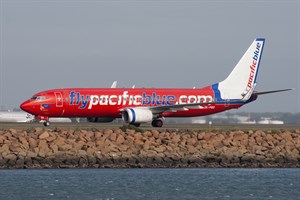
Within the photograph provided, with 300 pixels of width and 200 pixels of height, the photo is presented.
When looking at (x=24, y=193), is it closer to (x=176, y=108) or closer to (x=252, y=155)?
(x=252, y=155)

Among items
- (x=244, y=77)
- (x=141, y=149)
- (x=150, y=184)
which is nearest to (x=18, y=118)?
(x=244, y=77)

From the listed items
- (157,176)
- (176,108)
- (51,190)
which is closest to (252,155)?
(157,176)

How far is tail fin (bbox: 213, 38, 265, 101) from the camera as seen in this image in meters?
86.8

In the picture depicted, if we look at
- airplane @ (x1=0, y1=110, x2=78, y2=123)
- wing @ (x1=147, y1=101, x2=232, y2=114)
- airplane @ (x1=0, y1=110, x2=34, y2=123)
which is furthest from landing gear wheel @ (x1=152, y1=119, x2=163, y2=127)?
airplane @ (x1=0, y1=110, x2=34, y2=123)

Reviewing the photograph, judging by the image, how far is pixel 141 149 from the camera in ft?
194

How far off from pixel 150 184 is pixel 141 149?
10.8 m

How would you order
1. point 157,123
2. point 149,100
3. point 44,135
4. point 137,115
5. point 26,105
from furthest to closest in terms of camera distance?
point 149,100
point 157,123
point 26,105
point 137,115
point 44,135

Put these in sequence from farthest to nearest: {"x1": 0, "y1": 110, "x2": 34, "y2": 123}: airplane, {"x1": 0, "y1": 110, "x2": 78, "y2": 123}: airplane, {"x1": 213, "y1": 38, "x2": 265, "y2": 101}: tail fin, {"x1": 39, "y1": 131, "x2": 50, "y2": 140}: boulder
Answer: {"x1": 0, "y1": 110, "x2": 34, "y2": 123}: airplane, {"x1": 0, "y1": 110, "x2": 78, "y2": 123}: airplane, {"x1": 213, "y1": 38, "x2": 265, "y2": 101}: tail fin, {"x1": 39, "y1": 131, "x2": 50, "y2": 140}: boulder

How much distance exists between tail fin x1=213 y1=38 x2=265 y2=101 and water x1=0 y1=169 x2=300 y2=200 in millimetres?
30715

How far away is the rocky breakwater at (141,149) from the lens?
5659cm

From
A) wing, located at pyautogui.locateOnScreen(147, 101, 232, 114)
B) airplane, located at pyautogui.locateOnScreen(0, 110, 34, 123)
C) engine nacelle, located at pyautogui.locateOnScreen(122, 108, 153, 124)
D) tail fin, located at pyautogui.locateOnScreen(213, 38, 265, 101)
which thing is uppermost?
tail fin, located at pyautogui.locateOnScreen(213, 38, 265, 101)

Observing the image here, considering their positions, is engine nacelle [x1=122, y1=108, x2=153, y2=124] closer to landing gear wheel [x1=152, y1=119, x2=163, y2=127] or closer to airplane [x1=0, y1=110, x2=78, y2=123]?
landing gear wheel [x1=152, y1=119, x2=163, y2=127]

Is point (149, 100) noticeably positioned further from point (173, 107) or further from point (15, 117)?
point (15, 117)

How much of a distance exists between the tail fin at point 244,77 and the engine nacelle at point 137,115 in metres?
9.70
